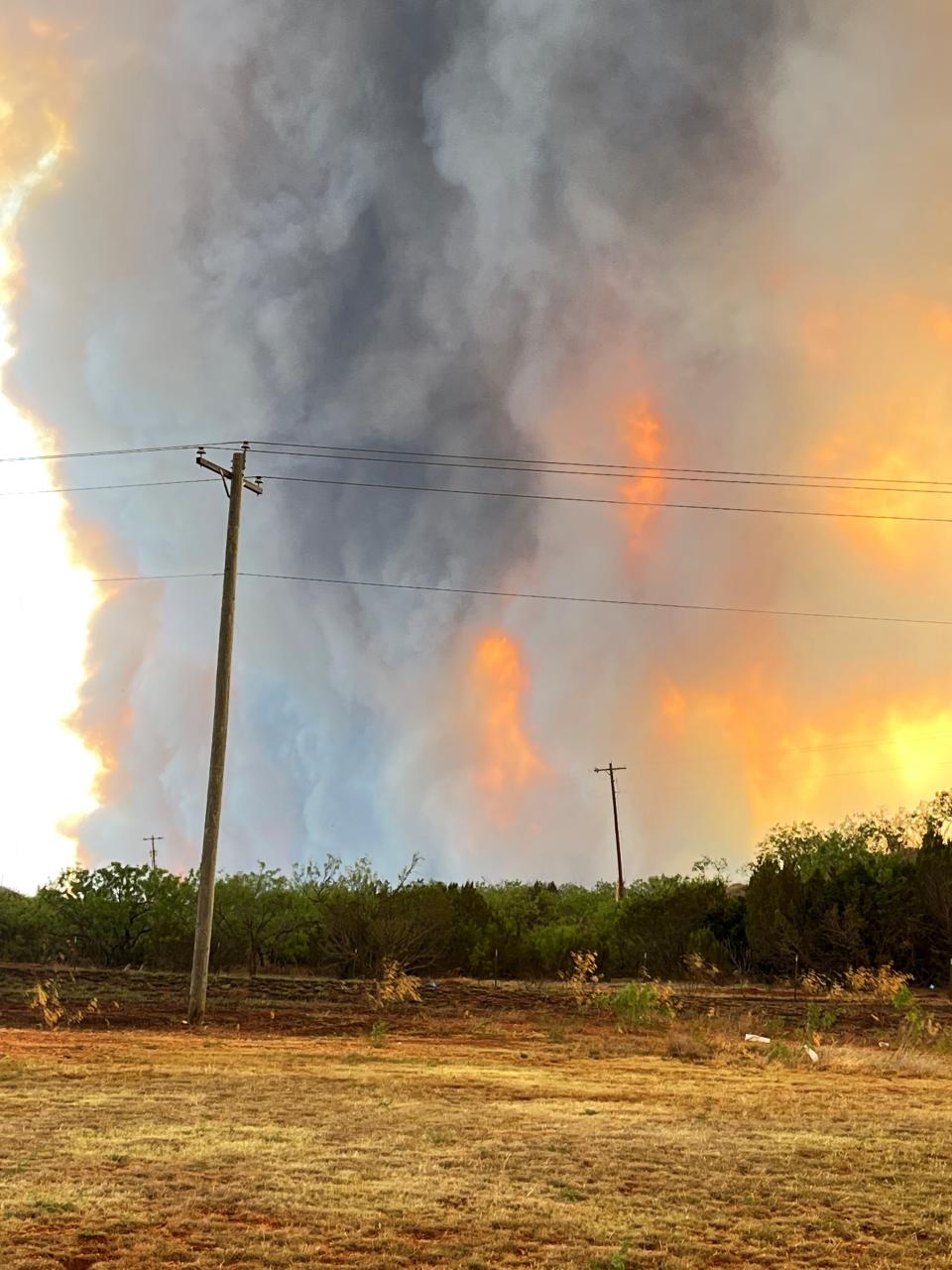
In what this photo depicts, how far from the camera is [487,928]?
33531 millimetres

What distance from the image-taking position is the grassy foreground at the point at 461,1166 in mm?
5934

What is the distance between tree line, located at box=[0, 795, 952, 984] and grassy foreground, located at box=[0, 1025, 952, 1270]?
18.1 meters

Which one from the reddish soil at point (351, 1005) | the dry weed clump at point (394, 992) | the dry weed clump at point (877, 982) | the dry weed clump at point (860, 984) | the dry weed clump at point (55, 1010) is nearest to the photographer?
the dry weed clump at point (55, 1010)

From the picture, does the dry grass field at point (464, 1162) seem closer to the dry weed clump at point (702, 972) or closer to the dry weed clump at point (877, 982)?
the dry weed clump at point (877, 982)

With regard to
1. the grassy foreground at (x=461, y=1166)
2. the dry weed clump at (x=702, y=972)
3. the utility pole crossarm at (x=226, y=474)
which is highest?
the utility pole crossarm at (x=226, y=474)

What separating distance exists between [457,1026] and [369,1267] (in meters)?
14.5

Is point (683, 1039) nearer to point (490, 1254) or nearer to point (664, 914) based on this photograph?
point (490, 1254)

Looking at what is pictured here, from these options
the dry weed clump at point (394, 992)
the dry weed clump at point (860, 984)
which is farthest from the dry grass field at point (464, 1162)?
the dry weed clump at point (860, 984)

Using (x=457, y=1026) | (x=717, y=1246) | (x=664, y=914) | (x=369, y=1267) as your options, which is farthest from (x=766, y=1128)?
(x=664, y=914)

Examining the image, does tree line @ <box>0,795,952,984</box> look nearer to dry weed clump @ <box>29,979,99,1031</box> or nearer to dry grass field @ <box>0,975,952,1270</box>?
dry weed clump @ <box>29,979,99,1031</box>

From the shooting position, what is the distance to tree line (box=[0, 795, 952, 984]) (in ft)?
105

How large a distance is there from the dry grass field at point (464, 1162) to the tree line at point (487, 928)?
1745cm

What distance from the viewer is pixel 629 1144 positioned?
8.76 meters

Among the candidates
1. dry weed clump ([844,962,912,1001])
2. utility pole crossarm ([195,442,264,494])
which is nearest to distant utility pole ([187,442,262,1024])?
utility pole crossarm ([195,442,264,494])
